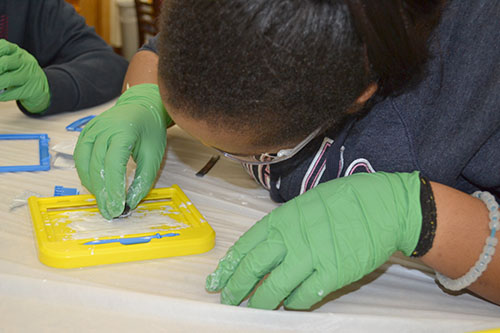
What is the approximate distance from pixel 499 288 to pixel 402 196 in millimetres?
165

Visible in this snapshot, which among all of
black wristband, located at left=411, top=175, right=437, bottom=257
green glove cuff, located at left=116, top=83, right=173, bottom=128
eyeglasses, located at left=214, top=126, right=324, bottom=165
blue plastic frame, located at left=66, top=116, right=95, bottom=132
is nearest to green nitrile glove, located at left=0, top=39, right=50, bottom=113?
blue plastic frame, located at left=66, top=116, right=95, bottom=132

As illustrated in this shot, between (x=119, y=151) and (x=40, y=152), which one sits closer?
(x=119, y=151)

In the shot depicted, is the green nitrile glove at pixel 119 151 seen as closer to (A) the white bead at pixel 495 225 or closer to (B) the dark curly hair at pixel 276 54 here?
(B) the dark curly hair at pixel 276 54

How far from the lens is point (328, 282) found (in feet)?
1.81

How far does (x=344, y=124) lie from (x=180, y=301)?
0.34 metres

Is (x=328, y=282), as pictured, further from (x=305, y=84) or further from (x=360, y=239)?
(x=305, y=84)

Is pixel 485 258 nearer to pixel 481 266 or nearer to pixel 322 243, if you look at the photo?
pixel 481 266

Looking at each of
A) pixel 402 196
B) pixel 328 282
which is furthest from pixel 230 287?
pixel 402 196

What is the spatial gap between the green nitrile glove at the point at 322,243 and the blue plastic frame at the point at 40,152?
0.46 meters

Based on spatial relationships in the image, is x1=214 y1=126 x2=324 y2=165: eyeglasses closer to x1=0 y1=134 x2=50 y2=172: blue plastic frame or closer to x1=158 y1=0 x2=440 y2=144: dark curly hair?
x1=158 y1=0 x2=440 y2=144: dark curly hair

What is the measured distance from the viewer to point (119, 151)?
2.44 feet

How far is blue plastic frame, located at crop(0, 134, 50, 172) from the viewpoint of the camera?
2.86ft

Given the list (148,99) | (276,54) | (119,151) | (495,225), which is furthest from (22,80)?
(495,225)

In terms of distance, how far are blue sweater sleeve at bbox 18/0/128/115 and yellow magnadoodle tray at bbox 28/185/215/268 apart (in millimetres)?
567
